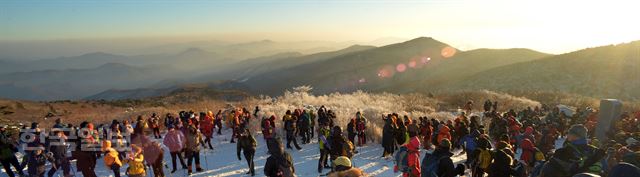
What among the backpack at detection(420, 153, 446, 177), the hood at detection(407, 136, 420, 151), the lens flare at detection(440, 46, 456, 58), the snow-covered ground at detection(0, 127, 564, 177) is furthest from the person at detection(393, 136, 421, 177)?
the lens flare at detection(440, 46, 456, 58)

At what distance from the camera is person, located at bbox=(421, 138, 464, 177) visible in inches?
300

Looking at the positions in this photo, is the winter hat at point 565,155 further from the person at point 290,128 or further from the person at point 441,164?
the person at point 290,128

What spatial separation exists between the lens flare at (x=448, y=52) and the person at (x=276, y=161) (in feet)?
362

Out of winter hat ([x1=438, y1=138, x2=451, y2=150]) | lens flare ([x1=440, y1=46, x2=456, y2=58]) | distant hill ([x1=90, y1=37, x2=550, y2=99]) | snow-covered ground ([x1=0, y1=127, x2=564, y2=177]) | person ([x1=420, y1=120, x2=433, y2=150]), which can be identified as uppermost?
lens flare ([x1=440, y1=46, x2=456, y2=58])

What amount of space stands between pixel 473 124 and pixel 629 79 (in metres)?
41.8

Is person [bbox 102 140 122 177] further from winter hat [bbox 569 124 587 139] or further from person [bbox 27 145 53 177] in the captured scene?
winter hat [bbox 569 124 587 139]

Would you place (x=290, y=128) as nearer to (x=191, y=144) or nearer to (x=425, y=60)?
(x=191, y=144)

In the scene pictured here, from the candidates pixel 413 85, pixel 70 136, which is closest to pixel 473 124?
pixel 70 136

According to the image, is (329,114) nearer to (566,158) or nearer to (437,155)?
(437,155)

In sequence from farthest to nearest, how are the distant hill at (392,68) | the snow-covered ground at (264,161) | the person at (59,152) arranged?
the distant hill at (392,68) < the snow-covered ground at (264,161) < the person at (59,152)

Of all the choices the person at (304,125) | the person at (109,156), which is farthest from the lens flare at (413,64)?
the person at (109,156)

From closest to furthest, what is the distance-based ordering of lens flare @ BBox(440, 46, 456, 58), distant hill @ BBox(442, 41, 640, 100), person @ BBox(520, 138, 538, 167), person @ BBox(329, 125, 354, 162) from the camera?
person @ BBox(520, 138, 538, 167), person @ BBox(329, 125, 354, 162), distant hill @ BBox(442, 41, 640, 100), lens flare @ BBox(440, 46, 456, 58)

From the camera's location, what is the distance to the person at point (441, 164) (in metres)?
7.61

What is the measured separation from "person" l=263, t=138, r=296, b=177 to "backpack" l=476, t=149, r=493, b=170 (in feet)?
12.8
